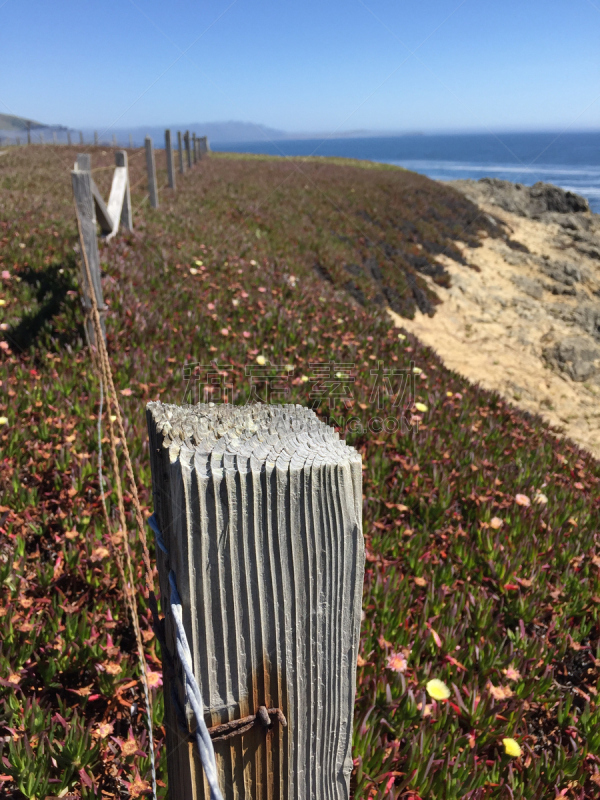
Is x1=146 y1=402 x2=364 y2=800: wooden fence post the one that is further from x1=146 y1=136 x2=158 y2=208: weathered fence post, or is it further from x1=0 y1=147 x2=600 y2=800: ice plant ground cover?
x1=146 y1=136 x2=158 y2=208: weathered fence post

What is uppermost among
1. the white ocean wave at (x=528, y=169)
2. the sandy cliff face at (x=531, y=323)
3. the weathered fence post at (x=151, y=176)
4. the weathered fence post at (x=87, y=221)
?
the white ocean wave at (x=528, y=169)

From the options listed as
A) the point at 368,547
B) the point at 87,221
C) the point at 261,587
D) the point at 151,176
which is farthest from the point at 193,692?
the point at 151,176

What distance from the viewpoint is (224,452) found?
0.80 m

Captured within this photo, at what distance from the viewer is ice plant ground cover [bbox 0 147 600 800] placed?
1972 mm

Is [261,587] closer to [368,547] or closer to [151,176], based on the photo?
[368,547]

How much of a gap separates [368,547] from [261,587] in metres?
2.44

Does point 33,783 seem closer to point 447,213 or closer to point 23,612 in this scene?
point 23,612

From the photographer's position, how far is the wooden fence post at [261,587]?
775 millimetres

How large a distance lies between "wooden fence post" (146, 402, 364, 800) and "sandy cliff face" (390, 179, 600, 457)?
7.62 m

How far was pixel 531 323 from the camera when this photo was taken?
13938mm

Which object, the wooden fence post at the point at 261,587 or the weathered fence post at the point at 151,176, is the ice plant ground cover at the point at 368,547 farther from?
the weathered fence post at the point at 151,176

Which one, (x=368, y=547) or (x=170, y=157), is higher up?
(x=170, y=157)

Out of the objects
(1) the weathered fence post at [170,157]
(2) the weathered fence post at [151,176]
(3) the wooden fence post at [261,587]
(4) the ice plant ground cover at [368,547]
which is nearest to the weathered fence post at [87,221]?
(4) the ice plant ground cover at [368,547]

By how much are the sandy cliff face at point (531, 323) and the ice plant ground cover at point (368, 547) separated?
3.86m
